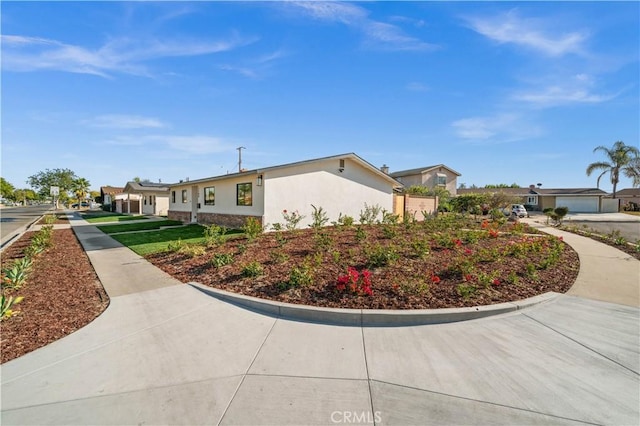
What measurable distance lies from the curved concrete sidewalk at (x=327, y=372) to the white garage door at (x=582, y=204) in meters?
46.2

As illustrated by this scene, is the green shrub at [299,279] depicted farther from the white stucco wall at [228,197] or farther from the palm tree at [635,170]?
the palm tree at [635,170]

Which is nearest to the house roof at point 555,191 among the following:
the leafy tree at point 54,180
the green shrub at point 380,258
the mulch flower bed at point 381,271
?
the mulch flower bed at point 381,271

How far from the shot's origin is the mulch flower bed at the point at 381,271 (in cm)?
486

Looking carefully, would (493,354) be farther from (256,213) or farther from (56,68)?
(56,68)

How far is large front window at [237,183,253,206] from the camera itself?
1338 cm

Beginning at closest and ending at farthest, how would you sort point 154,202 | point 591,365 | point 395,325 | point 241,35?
point 591,365 < point 395,325 < point 241,35 < point 154,202

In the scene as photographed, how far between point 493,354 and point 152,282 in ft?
20.9

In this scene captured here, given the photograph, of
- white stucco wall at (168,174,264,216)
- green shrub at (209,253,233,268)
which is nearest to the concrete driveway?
white stucco wall at (168,174,264,216)

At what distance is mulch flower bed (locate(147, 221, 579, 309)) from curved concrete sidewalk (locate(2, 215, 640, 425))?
24.8 inches

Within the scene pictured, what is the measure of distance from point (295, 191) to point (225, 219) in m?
4.45

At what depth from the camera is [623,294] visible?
212 inches

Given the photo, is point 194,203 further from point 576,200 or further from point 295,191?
point 576,200

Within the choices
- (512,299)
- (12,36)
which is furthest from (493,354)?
(12,36)

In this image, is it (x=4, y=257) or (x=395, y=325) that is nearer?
(x=395, y=325)
